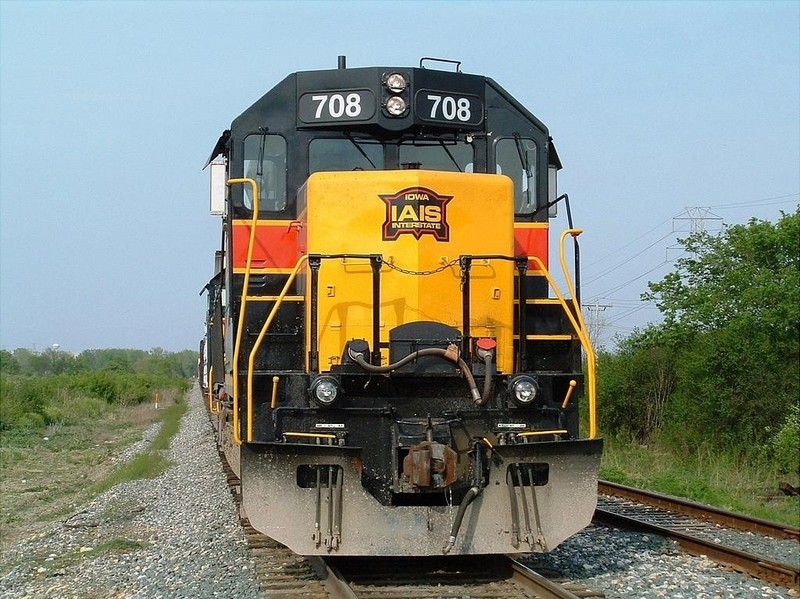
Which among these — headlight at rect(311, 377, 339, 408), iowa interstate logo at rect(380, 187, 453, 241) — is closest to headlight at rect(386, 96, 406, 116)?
iowa interstate logo at rect(380, 187, 453, 241)

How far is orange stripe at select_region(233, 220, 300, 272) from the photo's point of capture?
6.89 metres

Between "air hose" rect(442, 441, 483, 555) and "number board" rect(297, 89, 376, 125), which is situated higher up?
"number board" rect(297, 89, 376, 125)

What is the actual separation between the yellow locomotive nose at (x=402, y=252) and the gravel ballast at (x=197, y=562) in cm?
154

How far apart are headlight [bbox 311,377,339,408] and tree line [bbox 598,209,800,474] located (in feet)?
37.0

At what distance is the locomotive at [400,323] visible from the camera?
219 inches

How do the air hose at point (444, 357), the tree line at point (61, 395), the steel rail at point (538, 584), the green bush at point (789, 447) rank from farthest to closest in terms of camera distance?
the tree line at point (61, 395) → the green bush at point (789, 447) → the air hose at point (444, 357) → the steel rail at point (538, 584)

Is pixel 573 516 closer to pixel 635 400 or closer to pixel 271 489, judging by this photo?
pixel 271 489

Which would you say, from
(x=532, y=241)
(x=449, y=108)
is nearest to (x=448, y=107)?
(x=449, y=108)

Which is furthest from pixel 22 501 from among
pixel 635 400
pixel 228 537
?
pixel 635 400

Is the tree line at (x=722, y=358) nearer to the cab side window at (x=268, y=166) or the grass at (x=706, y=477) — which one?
the grass at (x=706, y=477)

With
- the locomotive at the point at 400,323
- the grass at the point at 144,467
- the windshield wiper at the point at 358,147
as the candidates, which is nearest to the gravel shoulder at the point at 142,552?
the locomotive at the point at 400,323

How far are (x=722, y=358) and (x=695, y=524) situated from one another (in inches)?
362

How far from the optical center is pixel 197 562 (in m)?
6.64

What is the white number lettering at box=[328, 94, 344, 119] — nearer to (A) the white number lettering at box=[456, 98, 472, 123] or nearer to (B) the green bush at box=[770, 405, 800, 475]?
(A) the white number lettering at box=[456, 98, 472, 123]
